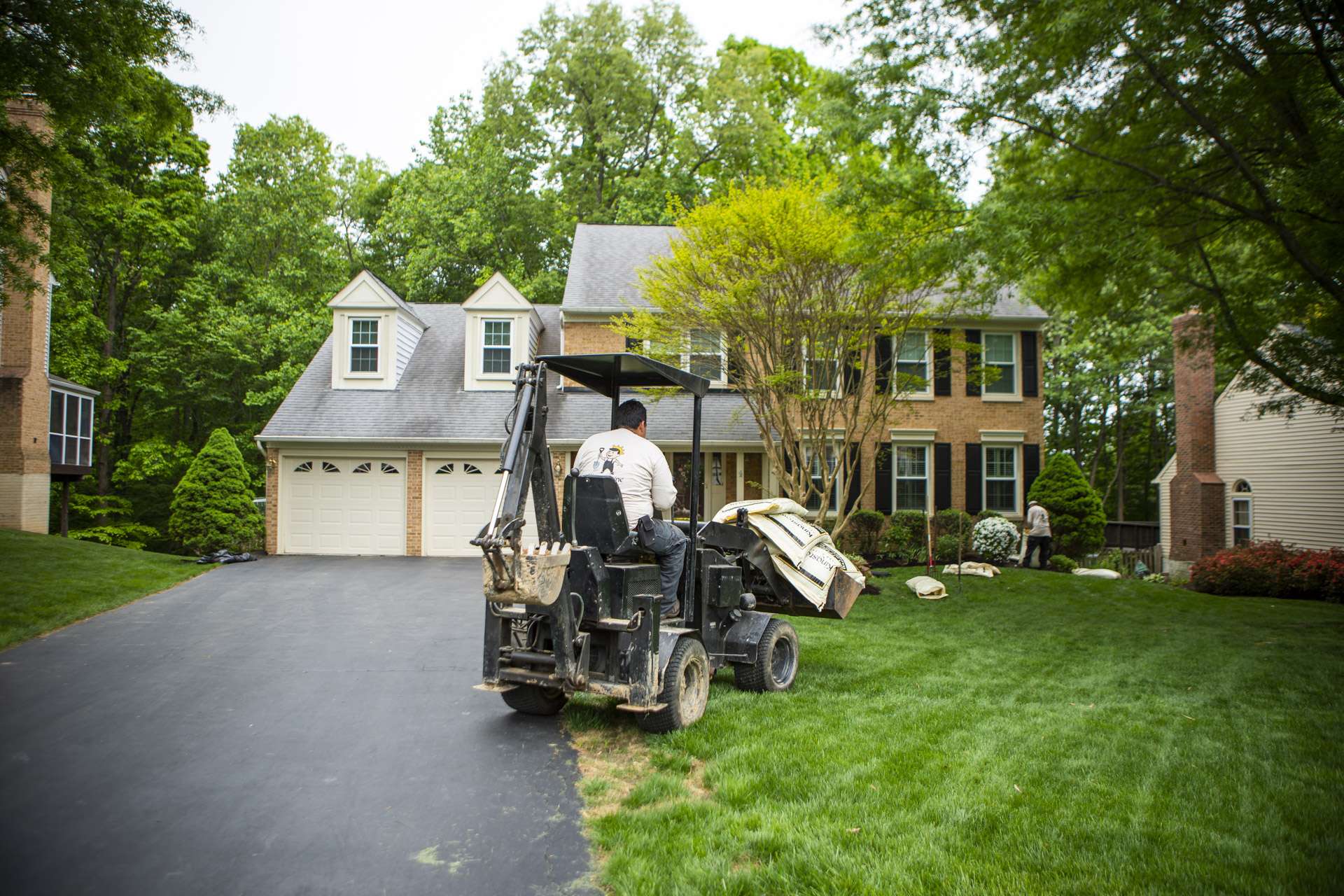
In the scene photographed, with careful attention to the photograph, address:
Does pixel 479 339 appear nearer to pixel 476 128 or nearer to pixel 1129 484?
pixel 476 128

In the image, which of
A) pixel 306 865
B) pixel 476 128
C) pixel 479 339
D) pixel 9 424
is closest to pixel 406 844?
pixel 306 865

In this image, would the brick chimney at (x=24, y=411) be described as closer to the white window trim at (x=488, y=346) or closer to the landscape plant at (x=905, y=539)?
the white window trim at (x=488, y=346)

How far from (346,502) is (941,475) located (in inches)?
536

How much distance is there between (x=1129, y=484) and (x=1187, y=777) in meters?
39.8

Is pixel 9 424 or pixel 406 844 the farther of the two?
pixel 9 424

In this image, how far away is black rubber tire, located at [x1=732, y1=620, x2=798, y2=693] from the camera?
6727 millimetres

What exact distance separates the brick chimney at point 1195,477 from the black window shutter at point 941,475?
209 inches

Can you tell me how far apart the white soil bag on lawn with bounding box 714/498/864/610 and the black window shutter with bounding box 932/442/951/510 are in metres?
12.2

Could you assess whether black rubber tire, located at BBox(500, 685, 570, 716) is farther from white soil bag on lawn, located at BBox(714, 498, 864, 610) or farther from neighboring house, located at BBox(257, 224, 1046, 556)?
neighboring house, located at BBox(257, 224, 1046, 556)

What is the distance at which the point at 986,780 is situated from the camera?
4602mm

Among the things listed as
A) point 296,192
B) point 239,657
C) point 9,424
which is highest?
point 296,192

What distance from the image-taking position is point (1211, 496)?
60.3ft

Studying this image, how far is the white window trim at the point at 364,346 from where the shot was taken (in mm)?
19469

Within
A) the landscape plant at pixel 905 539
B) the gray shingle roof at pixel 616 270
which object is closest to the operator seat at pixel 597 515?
the gray shingle roof at pixel 616 270
